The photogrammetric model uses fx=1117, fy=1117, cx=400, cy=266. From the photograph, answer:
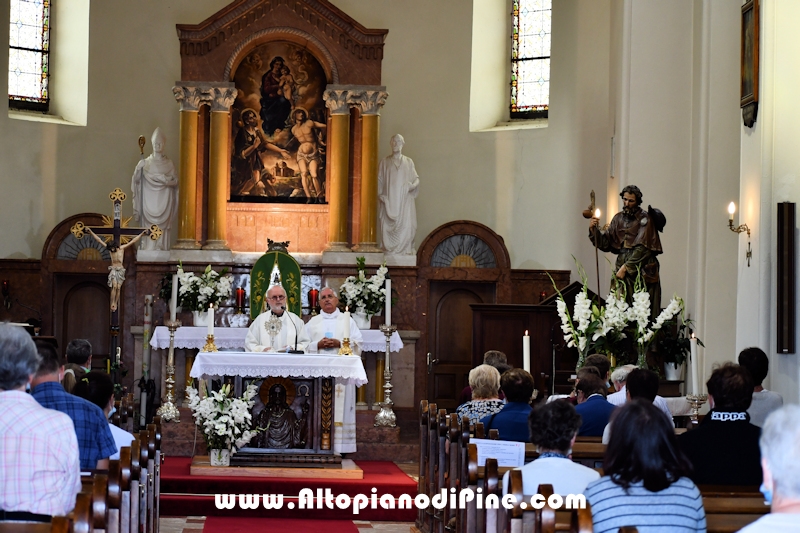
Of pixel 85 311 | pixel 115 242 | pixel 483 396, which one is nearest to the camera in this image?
pixel 483 396

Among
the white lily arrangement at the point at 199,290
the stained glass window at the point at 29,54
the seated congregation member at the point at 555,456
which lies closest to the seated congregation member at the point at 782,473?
the seated congregation member at the point at 555,456

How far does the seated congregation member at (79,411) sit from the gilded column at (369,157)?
10.1m

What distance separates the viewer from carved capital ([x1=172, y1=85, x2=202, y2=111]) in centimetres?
1538

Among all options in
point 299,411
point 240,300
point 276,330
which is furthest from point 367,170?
point 299,411

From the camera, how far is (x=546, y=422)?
487 centimetres

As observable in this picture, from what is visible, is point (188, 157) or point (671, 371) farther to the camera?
point (188, 157)

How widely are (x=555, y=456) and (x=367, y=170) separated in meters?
11.1

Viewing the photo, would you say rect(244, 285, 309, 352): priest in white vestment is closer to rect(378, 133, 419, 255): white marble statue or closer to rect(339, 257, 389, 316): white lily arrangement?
rect(339, 257, 389, 316): white lily arrangement

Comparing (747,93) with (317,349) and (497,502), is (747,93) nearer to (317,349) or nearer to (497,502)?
(317,349)

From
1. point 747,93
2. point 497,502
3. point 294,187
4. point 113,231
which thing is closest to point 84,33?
point 294,187

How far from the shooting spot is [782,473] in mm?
3139

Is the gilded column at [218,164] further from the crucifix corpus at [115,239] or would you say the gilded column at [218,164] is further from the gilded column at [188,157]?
the crucifix corpus at [115,239]

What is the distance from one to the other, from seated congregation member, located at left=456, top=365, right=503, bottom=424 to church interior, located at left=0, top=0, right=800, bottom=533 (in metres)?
4.91

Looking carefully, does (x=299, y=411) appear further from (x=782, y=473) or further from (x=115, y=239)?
(x=782, y=473)
